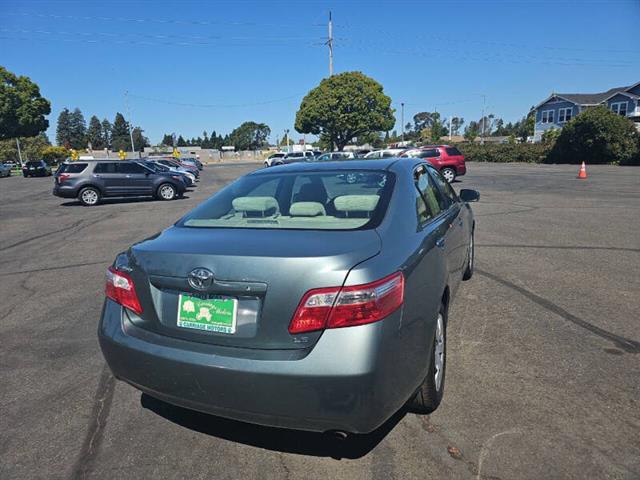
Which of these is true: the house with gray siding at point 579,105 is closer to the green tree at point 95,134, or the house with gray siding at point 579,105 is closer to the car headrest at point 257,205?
the car headrest at point 257,205

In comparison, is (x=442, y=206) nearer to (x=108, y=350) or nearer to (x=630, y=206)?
(x=108, y=350)

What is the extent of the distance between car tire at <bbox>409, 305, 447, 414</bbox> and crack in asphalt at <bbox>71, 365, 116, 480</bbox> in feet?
6.07

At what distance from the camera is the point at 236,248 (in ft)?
7.47

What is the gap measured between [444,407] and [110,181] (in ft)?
57.8

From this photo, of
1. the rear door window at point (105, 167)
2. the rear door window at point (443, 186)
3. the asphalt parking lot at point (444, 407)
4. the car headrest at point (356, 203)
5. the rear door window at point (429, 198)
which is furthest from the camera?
the rear door window at point (105, 167)

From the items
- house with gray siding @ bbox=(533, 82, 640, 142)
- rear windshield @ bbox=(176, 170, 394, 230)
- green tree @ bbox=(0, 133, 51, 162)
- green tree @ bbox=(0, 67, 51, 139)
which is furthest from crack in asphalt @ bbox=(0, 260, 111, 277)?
green tree @ bbox=(0, 133, 51, 162)

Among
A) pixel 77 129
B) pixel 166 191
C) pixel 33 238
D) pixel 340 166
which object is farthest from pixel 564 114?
pixel 77 129

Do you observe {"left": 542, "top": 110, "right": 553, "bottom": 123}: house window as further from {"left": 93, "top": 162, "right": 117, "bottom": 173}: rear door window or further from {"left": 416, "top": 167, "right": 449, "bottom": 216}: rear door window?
{"left": 416, "top": 167, "right": 449, "bottom": 216}: rear door window

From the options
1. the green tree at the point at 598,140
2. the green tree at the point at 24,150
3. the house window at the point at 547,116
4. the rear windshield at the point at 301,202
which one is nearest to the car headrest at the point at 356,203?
the rear windshield at the point at 301,202

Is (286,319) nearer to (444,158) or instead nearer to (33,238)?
(33,238)

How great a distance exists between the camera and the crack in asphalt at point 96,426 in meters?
2.46

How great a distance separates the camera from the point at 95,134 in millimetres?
138375

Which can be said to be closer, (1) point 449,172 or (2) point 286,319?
(2) point 286,319

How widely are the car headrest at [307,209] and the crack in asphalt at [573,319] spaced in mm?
2681
